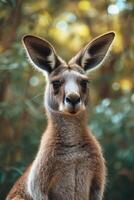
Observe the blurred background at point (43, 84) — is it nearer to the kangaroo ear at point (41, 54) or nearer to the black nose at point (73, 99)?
the kangaroo ear at point (41, 54)

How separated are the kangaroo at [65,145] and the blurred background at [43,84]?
138cm

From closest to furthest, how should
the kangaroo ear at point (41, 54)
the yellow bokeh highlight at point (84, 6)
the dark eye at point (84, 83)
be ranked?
1. the dark eye at point (84, 83)
2. the kangaroo ear at point (41, 54)
3. the yellow bokeh highlight at point (84, 6)

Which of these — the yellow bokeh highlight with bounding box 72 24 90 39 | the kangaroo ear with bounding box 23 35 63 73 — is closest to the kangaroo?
the kangaroo ear with bounding box 23 35 63 73

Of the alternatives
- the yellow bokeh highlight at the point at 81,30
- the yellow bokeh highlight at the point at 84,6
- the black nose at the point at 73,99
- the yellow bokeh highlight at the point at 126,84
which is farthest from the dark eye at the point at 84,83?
the yellow bokeh highlight at the point at 81,30

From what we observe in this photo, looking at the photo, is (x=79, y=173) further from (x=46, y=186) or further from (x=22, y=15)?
(x=22, y=15)

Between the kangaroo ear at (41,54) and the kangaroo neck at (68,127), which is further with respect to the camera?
the kangaroo ear at (41,54)

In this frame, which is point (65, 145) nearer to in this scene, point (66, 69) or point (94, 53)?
point (66, 69)

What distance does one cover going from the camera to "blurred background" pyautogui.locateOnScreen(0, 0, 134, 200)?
11.0m

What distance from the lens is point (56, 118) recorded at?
822cm

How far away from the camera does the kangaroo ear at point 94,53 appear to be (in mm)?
8406

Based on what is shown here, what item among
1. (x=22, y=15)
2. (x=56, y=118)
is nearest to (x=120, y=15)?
(x=22, y=15)

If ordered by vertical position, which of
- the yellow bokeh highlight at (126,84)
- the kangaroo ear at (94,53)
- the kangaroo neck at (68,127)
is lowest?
the kangaroo neck at (68,127)

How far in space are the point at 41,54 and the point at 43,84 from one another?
8.66 feet

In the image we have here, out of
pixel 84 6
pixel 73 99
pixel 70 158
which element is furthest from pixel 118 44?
pixel 73 99
